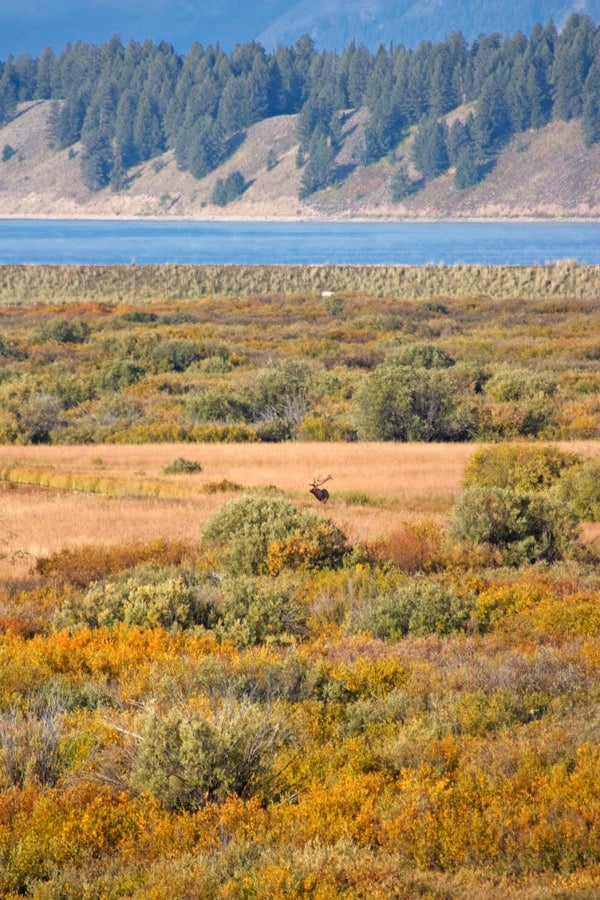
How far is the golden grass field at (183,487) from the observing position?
15922 mm

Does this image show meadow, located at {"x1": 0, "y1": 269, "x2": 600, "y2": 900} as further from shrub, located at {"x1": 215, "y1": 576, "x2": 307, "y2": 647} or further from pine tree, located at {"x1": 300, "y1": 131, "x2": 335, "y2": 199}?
pine tree, located at {"x1": 300, "y1": 131, "x2": 335, "y2": 199}

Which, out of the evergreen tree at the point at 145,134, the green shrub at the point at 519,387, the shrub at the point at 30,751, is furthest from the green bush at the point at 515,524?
the evergreen tree at the point at 145,134

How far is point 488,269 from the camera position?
223 ft

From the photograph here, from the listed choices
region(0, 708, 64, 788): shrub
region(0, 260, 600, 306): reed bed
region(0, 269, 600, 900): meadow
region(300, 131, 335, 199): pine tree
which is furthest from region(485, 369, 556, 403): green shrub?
region(300, 131, 335, 199): pine tree

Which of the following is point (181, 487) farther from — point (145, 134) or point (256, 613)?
point (145, 134)

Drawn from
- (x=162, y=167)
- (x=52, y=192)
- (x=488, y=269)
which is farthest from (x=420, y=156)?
(x=488, y=269)

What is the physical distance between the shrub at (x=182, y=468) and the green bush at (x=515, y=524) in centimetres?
822

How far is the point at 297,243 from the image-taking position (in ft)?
395

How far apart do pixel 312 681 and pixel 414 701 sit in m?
0.77

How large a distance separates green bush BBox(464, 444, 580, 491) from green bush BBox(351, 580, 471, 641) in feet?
23.5

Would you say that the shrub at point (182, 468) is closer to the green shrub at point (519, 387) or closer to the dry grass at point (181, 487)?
the dry grass at point (181, 487)

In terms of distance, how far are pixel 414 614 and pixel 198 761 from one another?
438 cm

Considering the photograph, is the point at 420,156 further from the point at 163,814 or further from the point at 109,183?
the point at 163,814

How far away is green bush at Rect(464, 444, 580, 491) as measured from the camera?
61.8 feet
